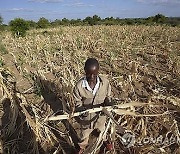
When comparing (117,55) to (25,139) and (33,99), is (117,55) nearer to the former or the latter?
(33,99)

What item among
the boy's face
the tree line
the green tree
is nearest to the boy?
the boy's face

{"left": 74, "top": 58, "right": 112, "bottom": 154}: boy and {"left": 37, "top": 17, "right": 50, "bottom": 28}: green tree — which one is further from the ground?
{"left": 74, "top": 58, "right": 112, "bottom": 154}: boy

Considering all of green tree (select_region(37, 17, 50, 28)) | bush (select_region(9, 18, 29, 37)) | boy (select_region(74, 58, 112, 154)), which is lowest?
green tree (select_region(37, 17, 50, 28))

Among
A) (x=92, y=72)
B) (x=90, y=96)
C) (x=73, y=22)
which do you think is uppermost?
(x=92, y=72)

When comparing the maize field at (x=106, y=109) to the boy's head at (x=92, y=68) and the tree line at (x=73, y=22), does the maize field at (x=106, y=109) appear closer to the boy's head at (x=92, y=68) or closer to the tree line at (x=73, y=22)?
the boy's head at (x=92, y=68)

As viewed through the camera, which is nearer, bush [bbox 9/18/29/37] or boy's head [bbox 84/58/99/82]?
boy's head [bbox 84/58/99/82]

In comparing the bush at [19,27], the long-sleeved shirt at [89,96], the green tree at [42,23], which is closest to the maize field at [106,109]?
the long-sleeved shirt at [89,96]

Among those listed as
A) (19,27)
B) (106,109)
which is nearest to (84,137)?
(106,109)

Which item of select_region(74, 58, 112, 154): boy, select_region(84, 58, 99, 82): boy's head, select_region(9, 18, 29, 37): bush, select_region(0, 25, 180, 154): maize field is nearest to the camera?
select_region(84, 58, 99, 82): boy's head

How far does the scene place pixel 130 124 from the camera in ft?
14.3

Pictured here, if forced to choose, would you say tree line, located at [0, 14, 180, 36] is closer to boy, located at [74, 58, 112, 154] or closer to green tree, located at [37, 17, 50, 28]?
green tree, located at [37, 17, 50, 28]

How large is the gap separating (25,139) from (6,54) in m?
8.00

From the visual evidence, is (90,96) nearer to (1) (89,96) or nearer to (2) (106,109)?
(1) (89,96)

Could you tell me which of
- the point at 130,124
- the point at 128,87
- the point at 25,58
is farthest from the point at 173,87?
the point at 25,58
